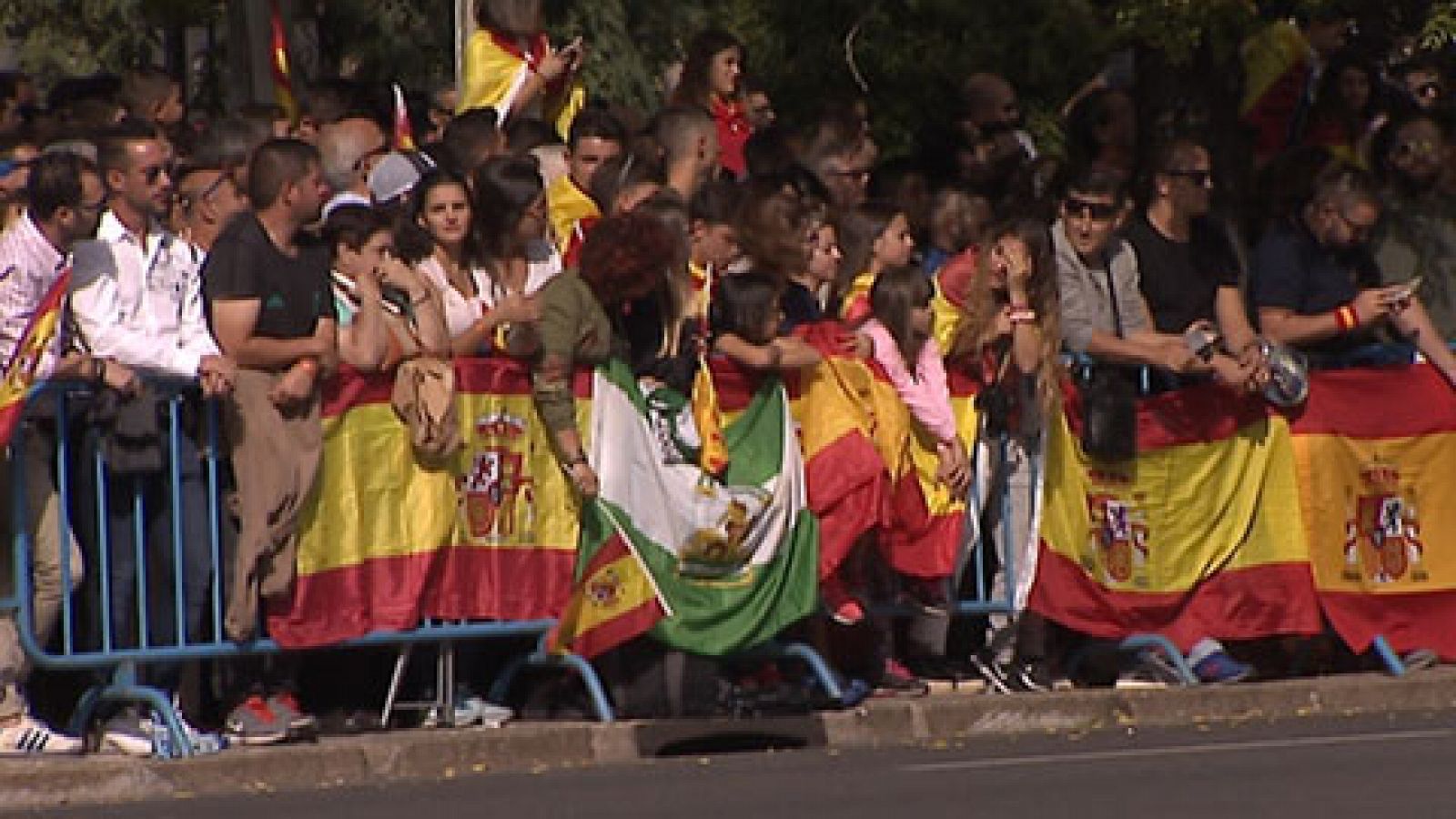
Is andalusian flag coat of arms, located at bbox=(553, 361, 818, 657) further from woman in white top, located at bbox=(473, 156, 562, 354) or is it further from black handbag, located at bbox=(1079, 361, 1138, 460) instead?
black handbag, located at bbox=(1079, 361, 1138, 460)

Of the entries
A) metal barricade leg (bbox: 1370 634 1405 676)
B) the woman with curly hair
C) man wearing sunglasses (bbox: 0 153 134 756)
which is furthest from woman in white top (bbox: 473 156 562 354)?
metal barricade leg (bbox: 1370 634 1405 676)

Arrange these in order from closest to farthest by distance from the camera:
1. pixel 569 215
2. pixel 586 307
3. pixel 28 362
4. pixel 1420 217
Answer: pixel 28 362 < pixel 586 307 < pixel 569 215 < pixel 1420 217

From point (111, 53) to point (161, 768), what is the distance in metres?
18.0

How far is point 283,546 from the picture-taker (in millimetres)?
15195

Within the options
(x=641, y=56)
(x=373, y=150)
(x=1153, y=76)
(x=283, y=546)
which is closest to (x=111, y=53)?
(x=641, y=56)

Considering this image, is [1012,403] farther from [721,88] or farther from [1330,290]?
Answer: [721,88]

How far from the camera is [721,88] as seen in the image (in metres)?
18.9

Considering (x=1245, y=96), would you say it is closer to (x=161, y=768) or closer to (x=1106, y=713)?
(x=1106, y=713)

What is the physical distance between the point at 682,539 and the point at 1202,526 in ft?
8.39

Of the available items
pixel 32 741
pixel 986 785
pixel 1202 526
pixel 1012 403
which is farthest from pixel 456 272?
pixel 1202 526

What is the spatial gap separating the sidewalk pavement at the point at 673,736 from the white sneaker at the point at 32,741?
14 cm

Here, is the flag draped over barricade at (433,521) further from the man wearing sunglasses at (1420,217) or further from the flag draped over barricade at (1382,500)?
the man wearing sunglasses at (1420,217)

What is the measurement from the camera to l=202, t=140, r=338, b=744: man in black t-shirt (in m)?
15.1

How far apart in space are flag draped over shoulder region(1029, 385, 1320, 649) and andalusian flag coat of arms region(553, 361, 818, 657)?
163 cm
